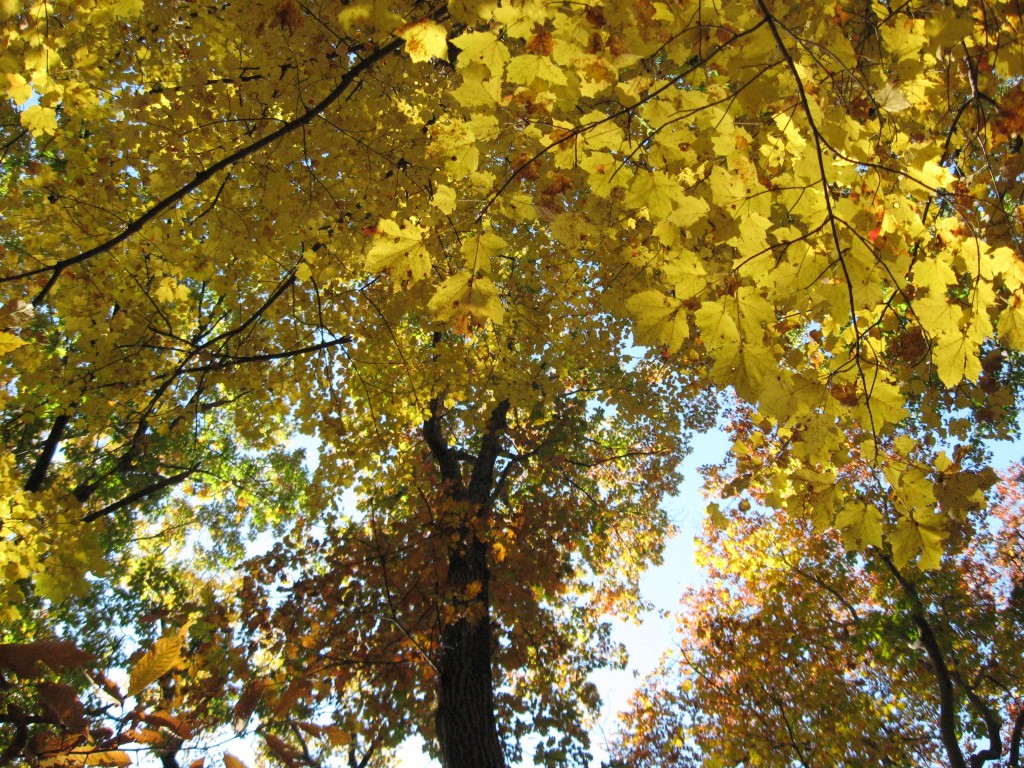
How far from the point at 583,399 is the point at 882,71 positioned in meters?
7.35

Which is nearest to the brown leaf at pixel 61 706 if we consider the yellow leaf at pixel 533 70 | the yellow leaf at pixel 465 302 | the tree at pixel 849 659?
the yellow leaf at pixel 465 302

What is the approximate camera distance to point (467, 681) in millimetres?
5863

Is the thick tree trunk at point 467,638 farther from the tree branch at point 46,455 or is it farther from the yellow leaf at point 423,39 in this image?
the tree branch at point 46,455

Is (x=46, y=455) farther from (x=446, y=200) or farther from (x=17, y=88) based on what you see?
(x=446, y=200)

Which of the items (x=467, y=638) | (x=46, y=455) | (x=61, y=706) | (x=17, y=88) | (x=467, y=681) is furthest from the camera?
(x=46, y=455)

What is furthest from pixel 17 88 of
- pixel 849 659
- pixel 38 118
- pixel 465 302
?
pixel 849 659

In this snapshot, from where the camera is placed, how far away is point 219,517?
1182 cm

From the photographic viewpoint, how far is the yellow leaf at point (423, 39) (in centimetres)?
141

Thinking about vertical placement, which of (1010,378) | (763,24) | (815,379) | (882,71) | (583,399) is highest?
(583,399)

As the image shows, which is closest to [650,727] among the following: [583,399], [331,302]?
[583,399]

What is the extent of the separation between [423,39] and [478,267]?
1.88 feet

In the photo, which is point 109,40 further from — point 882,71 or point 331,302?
point 882,71

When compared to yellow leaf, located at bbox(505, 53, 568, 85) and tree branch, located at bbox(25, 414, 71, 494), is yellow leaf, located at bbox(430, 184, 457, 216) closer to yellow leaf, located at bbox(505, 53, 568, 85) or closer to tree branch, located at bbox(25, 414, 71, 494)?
yellow leaf, located at bbox(505, 53, 568, 85)

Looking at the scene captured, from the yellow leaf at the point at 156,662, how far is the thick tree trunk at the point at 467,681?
15.7 ft
